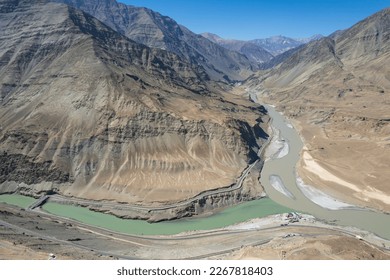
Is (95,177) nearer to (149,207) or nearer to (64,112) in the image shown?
(149,207)

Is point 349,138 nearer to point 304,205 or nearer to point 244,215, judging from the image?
point 304,205

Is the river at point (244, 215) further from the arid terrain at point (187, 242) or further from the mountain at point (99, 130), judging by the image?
the mountain at point (99, 130)

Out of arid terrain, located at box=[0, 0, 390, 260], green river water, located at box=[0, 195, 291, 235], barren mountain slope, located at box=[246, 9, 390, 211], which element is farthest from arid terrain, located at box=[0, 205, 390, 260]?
barren mountain slope, located at box=[246, 9, 390, 211]

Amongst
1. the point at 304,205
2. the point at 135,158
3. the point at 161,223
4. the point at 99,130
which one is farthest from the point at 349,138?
the point at 99,130

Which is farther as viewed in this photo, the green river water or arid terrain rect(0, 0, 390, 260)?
the green river water

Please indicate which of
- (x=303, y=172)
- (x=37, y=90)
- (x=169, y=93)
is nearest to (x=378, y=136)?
(x=303, y=172)

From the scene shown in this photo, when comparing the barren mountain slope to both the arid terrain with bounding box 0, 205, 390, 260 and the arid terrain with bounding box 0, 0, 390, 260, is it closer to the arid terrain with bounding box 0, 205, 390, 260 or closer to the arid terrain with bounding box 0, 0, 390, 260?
the arid terrain with bounding box 0, 0, 390, 260

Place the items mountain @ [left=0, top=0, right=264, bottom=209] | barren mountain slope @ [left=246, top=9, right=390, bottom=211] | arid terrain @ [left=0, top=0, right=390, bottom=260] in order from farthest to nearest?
barren mountain slope @ [left=246, top=9, right=390, bottom=211], mountain @ [left=0, top=0, right=264, bottom=209], arid terrain @ [left=0, top=0, right=390, bottom=260]
